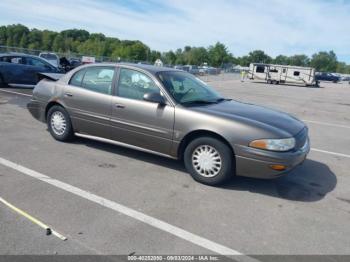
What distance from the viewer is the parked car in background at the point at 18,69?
1303 centimetres

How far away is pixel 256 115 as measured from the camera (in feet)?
16.0

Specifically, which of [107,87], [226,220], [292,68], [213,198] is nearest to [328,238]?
[226,220]

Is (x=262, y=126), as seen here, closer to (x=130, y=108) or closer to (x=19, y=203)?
(x=130, y=108)

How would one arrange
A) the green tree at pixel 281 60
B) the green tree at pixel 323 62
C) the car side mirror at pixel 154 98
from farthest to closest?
the green tree at pixel 323 62 < the green tree at pixel 281 60 < the car side mirror at pixel 154 98

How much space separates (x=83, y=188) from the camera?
428cm

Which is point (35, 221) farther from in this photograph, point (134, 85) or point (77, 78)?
point (77, 78)

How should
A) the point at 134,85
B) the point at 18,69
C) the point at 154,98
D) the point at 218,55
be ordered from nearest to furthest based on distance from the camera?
the point at 154,98 < the point at 134,85 < the point at 18,69 < the point at 218,55

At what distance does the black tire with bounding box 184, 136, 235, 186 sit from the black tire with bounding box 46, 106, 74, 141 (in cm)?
236

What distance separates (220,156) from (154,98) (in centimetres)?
121

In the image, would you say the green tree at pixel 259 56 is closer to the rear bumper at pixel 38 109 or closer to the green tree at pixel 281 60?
the green tree at pixel 281 60

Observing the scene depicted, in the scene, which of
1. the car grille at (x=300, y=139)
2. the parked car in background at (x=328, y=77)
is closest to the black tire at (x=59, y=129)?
the car grille at (x=300, y=139)

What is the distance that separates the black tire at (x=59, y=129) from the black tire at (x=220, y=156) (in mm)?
2363

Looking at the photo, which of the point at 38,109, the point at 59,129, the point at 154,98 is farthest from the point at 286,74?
the point at 154,98

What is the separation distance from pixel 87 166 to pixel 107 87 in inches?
51.0
